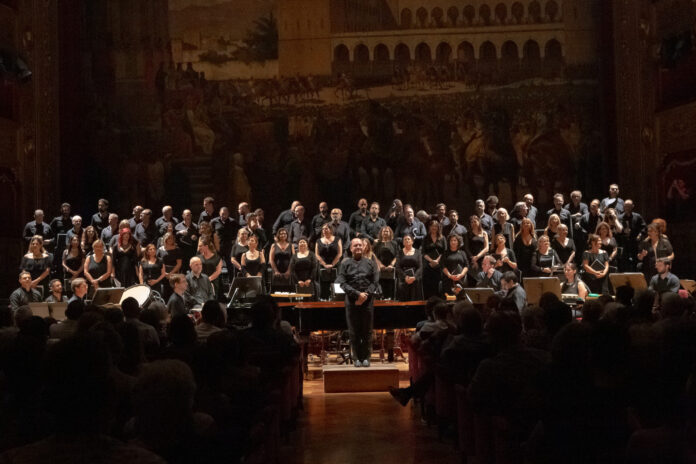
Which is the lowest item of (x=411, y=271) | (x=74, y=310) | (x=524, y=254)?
(x=74, y=310)

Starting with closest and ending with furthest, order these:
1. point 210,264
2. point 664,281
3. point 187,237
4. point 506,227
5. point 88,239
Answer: point 664,281, point 210,264, point 88,239, point 506,227, point 187,237

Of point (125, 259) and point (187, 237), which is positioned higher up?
point (187, 237)

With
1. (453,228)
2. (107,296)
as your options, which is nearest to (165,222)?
(107,296)

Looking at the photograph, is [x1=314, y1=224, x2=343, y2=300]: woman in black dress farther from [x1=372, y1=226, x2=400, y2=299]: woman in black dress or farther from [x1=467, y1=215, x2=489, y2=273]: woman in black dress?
[x1=467, y1=215, x2=489, y2=273]: woman in black dress

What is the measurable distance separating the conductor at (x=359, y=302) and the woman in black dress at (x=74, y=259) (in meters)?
5.63

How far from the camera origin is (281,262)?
46.8 feet

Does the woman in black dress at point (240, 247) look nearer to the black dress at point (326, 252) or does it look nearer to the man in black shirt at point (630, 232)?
the black dress at point (326, 252)

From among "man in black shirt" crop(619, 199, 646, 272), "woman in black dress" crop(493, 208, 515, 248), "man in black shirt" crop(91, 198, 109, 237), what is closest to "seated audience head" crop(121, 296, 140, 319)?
"woman in black dress" crop(493, 208, 515, 248)

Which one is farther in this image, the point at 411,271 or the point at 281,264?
the point at 281,264

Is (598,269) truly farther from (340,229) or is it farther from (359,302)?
(340,229)

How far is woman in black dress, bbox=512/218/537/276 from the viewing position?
1433cm

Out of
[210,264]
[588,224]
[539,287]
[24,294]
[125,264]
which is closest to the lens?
[539,287]

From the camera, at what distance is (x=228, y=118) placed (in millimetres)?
20141

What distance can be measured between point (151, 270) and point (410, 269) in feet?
14.4
